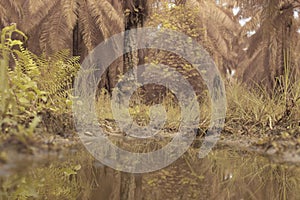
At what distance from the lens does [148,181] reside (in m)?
2.08

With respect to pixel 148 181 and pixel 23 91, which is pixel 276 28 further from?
pixel 148 181

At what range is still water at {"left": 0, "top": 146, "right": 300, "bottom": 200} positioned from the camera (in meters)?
1.74

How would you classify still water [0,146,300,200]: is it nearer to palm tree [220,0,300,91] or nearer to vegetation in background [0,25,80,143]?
vegetation in background [0,25,80,143]

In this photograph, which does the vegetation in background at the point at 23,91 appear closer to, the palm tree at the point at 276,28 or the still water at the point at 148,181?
the still water at the point at 148,181

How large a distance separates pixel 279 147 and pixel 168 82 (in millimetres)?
8246

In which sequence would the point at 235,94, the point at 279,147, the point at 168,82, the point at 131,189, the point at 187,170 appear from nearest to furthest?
the point at 131,189
the point at 187,170
the point at 279,147
the point at 235,94
the point at 168,82

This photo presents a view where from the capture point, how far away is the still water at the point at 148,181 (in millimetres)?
1744

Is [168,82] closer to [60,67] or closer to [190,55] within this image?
[190,55]

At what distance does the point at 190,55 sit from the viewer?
11.6 metres

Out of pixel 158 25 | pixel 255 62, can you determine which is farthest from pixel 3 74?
pixel 255 62

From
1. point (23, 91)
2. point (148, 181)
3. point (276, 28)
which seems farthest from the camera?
point (276, 28)

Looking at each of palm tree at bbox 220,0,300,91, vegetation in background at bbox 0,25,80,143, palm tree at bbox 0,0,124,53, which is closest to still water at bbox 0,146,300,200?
vegetation in background at bbox 0,25,80,143

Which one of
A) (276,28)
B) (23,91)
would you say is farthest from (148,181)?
(276,28)

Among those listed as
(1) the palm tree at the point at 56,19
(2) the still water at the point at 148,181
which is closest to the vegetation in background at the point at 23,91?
(2) the still water at the point at 148,181
